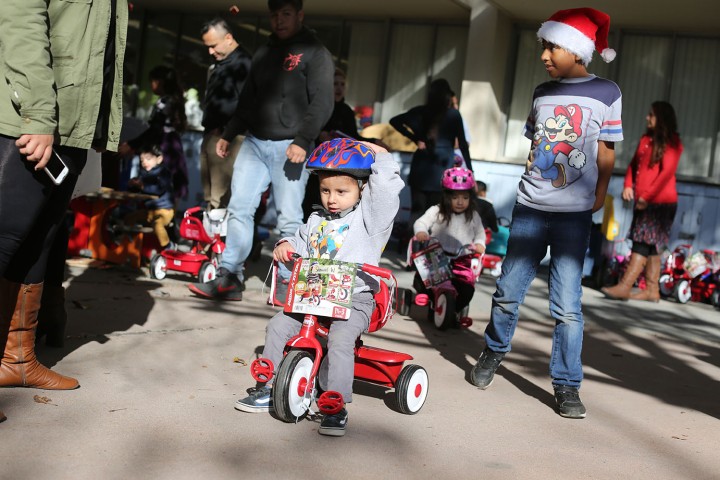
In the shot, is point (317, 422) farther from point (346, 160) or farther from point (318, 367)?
point (346, 160)

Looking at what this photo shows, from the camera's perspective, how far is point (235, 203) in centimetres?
763

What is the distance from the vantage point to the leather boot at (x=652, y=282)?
36.2 ft

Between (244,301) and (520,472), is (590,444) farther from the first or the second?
(244,301)

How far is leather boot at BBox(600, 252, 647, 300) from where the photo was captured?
10.9 meters

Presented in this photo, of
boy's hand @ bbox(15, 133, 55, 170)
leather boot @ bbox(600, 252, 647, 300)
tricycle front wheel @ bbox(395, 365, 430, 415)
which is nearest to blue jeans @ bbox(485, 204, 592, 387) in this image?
tricycle front wheel @ bbox(395, 365, 430, 415)

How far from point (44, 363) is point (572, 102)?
9.76ft

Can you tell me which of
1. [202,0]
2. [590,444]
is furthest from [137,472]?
[202,0]

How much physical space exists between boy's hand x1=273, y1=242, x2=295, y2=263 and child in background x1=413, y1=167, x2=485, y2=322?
3265mm

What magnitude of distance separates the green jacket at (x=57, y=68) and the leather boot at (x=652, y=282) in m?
7.82

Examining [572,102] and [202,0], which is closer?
[572,102]

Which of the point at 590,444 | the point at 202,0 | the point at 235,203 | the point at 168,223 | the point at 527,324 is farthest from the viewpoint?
the point at 202,0

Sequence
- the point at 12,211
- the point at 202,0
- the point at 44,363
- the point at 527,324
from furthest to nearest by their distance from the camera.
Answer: the point at 202,0
the point at 527,324
the point at 44,363
the point at 12,211

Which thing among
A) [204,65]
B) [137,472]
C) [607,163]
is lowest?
[137,472]

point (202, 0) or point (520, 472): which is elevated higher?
point (202, 0)
